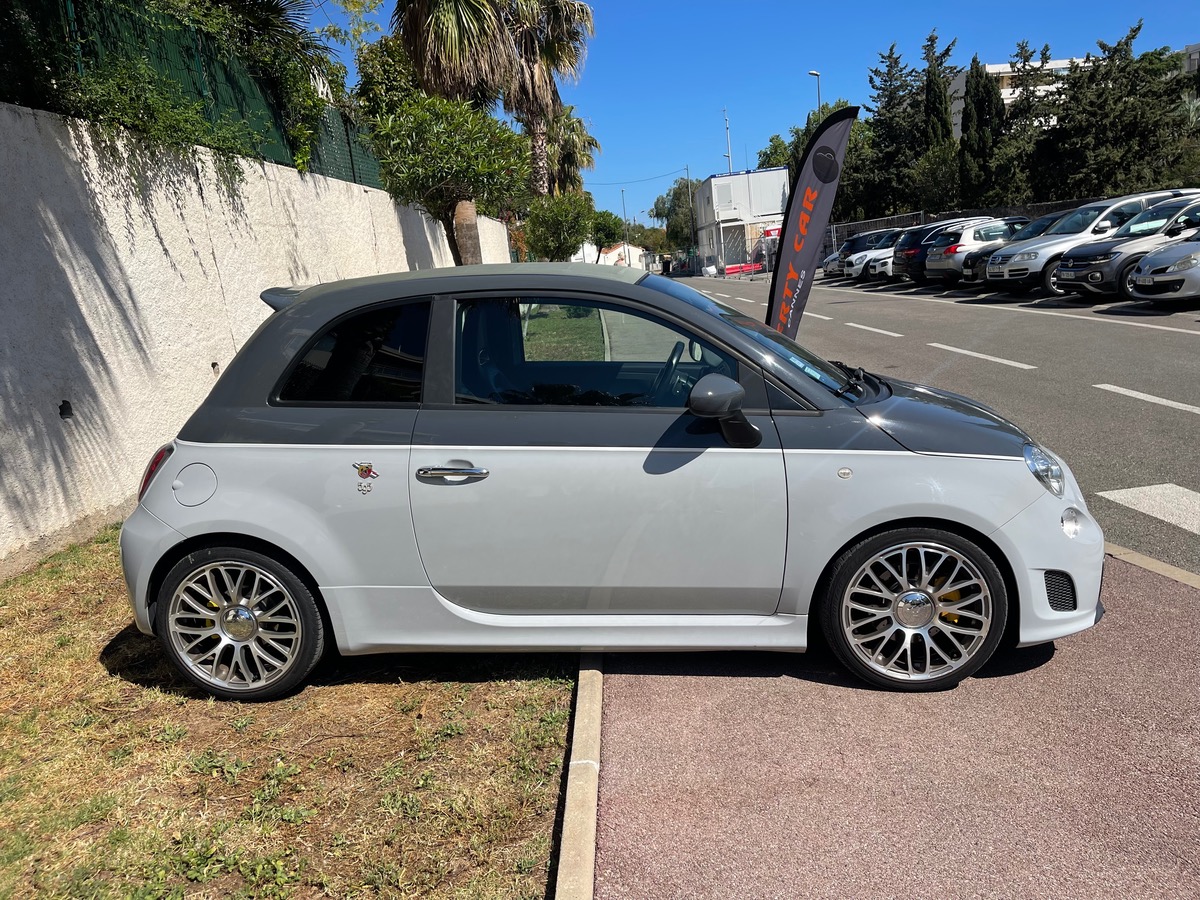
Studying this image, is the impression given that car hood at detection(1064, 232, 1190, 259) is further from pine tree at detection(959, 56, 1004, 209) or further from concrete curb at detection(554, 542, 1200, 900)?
pine tree at detection(959, 56, 1004, 209)

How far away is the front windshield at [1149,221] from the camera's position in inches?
628

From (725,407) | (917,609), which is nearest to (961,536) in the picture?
(917,609)

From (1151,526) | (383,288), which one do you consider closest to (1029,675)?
(1151,526)

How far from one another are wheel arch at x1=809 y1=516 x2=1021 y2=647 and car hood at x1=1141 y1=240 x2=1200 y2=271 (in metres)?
13.2

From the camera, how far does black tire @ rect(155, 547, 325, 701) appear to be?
3.48 metres

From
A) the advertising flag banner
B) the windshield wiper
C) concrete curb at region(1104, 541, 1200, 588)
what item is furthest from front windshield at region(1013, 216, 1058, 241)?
the windshield wiper

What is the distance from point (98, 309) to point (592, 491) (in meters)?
4.45

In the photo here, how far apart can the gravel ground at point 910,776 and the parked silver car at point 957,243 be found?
64.6 ft

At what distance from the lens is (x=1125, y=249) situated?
15.2 m

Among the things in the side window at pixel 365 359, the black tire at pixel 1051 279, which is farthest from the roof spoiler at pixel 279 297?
the black tire at pixel 1051 279

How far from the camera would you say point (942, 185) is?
141ft

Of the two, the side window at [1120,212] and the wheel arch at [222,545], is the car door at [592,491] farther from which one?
the side window at [1120,212]

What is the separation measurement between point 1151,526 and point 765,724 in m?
3.15

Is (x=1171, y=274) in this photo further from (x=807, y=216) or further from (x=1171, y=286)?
(x=807, y=216)
